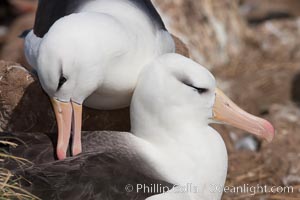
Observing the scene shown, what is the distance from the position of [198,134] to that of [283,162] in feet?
6.07

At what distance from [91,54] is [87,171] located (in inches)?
25.4

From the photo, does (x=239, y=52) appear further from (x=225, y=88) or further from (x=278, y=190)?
(x=278, y=190)

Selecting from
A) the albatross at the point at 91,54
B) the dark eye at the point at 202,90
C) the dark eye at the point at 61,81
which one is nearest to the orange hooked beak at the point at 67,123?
the albatross at the point at 91,54

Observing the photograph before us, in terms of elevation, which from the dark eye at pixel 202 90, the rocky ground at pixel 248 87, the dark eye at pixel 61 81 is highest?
the dark eye at pixel 61 81

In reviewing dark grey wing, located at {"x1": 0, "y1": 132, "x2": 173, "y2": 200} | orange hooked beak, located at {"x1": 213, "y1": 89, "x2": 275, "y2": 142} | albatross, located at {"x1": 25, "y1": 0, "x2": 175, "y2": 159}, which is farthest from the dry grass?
orange hooked beak, located at {"x1": 213, "y1": 89, "x2": 275, "y2": 142}

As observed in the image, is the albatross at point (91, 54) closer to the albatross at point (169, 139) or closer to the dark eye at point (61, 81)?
the dark eye at point (61, 81)

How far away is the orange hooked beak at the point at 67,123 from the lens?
481 centimetres

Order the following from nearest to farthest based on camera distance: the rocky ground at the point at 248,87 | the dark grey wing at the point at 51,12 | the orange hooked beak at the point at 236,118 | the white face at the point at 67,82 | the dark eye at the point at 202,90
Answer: the white face at the point at 67,82 < the dark eye at the point at 202,90 < the orange hooked beak at the point at 236,118 < the dark grey wing at the point at 51,12 < the rocky ground at the point at 248,87

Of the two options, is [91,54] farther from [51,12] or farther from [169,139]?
[51,12]

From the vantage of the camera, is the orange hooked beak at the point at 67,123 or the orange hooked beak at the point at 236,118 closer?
the orange hooked beak at the point at 67,123

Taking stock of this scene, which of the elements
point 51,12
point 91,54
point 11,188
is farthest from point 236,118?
point 11,188

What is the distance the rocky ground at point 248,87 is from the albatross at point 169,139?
540 mm

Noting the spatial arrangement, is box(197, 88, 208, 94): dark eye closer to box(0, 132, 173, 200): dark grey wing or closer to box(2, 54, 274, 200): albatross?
box(2, 54, 274, 200): albatross

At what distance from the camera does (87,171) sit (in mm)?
4555
